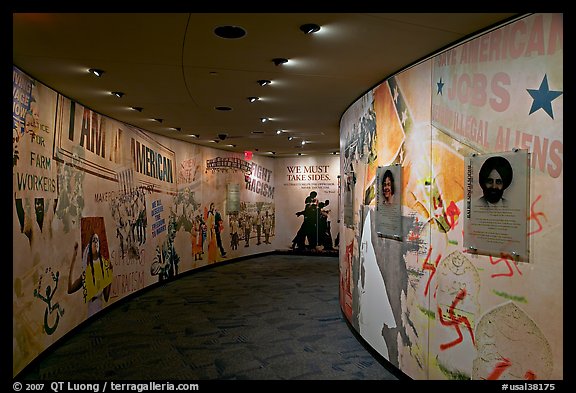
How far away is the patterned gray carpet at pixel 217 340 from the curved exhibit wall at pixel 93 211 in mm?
365

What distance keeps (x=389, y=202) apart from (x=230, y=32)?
2.57 metres

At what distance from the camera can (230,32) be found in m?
3.61

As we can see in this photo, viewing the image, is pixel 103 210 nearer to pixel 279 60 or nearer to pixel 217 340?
pixel 217 340

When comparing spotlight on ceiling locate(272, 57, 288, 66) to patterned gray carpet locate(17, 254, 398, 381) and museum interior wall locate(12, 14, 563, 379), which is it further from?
patterned gray carpet locate(17, 254, 398, 381)

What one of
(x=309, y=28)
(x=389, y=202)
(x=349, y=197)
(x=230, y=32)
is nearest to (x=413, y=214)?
(x=389, y=202)

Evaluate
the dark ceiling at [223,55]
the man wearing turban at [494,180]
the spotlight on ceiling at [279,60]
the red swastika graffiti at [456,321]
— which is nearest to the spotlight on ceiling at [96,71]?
the dark ceiling at [223,55]

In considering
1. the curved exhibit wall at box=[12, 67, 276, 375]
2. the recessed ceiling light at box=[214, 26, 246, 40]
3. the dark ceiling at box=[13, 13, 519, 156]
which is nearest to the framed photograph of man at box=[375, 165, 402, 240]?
the dark ceiling at box=[13, 13, 519, 156]

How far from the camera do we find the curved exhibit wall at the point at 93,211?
4848mm

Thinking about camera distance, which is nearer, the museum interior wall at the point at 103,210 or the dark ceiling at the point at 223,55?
the dark ceiling at the point at 223,55

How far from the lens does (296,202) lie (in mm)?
14719

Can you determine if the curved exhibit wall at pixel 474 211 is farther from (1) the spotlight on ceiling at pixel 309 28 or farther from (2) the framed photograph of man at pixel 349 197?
(1) the spotlight on ceiling at pixel 309 28

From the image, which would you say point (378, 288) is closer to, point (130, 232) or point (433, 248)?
point (433, 248)

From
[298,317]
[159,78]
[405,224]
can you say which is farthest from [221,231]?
[405,224]
